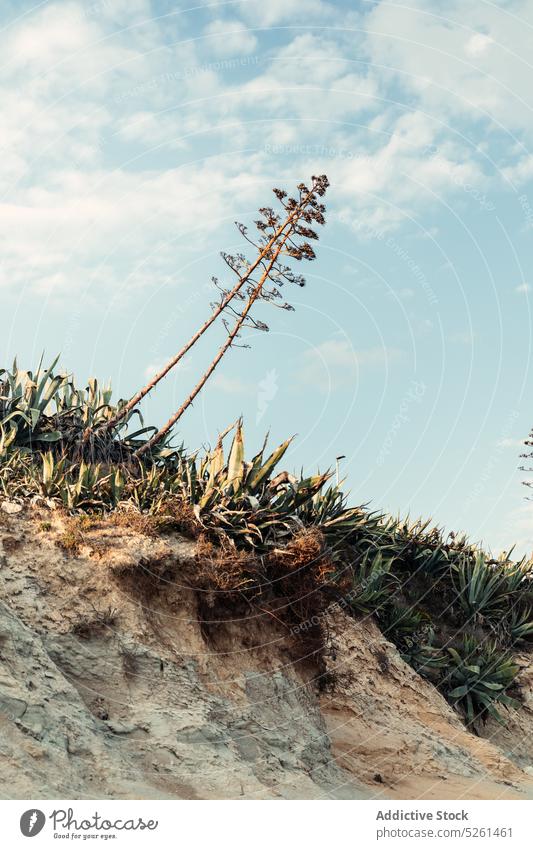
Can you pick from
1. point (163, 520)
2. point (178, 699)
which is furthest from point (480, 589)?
point (178, 699)

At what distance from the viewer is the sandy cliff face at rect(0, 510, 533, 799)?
25.5ft

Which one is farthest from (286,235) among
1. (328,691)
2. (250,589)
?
(328,691)

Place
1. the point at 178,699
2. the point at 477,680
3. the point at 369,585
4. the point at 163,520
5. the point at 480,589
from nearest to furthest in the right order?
the point at 178,699 < the point at 163,520 < the point at 369,585 < the point at 477,680 < the point at 480,589

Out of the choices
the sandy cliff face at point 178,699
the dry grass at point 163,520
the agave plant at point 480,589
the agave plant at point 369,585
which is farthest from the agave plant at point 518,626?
the dry grass at point 163,520

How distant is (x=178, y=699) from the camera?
928cm

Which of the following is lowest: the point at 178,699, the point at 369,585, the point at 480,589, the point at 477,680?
the point at 178,699

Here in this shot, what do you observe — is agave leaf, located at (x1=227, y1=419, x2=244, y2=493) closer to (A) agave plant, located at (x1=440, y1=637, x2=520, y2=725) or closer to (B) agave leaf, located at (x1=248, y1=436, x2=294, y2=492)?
(B) agave leaf, located at (x1=248, y1=436, x2=294, y2=492)

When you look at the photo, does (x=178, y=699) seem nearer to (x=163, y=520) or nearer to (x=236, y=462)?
(x=163, y=520)

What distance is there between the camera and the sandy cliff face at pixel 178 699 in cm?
777

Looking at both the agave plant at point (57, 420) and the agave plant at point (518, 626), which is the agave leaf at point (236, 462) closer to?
the agave plant at point (57, 420)

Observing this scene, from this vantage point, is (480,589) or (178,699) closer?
(178,699)

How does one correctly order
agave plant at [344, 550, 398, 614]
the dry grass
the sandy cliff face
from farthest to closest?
agave plant at [344, 550, 398, 614] < the dry grass < the sandy cliff face

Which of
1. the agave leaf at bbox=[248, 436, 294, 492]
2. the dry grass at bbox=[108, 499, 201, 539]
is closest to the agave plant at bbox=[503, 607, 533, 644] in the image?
the agave leaf at bbox=[248, 436, 294, 492]

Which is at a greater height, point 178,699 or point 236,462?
point 236,462
